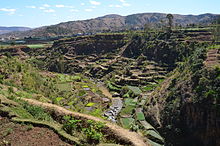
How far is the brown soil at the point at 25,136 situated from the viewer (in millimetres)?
10688

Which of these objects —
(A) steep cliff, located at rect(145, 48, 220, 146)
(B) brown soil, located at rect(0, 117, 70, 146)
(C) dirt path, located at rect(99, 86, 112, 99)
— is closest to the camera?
(B) brown soil, located at rect(0, 117, 70, 146)

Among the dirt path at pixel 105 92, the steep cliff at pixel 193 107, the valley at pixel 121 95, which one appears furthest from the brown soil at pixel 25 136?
the dirt path at pixel 105 92

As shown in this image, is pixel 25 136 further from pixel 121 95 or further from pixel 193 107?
pixel 121 95

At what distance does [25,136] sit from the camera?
11258 millimetres

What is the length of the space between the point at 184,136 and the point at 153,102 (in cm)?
968

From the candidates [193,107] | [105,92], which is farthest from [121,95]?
[193,107]

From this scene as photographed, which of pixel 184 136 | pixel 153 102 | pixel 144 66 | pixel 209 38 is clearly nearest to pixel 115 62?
pixel 144 66

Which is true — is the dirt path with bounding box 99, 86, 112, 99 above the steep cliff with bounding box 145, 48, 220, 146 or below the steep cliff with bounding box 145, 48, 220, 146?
below

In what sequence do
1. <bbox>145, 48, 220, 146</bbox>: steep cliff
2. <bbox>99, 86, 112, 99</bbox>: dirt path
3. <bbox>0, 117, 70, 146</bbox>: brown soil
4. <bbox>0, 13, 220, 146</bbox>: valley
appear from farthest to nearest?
1. <bbox>99, 86, 112, 99</bbox>: dirt path
2. <bbox>145, 48, 220, 146</bbox>: steep cliff
3. <bbox>0, 13, 220, 146</bbox>: valley
4. <bbox>0, 117, 70, 146</bbox>: brown soil

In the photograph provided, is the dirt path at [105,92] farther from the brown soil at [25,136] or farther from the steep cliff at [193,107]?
the brown soil at [25,136]

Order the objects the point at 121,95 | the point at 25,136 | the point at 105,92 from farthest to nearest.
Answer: the point at 105,92 < the point at 121,95 < the point at 25,136

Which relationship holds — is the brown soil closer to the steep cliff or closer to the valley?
the valley

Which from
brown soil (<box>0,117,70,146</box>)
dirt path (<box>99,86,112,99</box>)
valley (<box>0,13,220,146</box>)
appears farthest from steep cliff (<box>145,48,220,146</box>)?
brown soil (<box>0,117,70,146</box>)

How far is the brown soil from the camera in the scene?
35.1 feet
